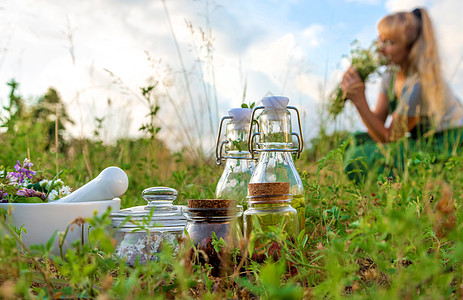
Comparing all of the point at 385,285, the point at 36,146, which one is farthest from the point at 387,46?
the point at 385,285

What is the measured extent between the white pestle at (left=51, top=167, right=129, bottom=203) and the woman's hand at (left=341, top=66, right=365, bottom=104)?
310cm

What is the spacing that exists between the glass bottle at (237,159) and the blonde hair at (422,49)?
3867 mm

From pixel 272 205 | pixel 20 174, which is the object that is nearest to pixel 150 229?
pixel 272 205

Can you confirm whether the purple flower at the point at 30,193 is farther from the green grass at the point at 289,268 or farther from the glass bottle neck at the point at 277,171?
the glass bottle neck at the point at 277,171

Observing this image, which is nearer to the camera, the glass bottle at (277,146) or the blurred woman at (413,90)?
the glass bottle at (277,146)

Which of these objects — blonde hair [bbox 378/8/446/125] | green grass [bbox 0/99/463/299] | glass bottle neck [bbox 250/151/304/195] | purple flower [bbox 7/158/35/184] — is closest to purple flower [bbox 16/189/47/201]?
purple flower [bbox 7/158/35/184]

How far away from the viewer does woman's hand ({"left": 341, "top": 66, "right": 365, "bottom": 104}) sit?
14.0 feet

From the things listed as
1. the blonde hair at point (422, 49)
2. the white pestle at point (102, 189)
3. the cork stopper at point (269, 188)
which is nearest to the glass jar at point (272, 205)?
the cork stopper at point (269, 188)

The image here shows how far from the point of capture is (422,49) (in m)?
5.09

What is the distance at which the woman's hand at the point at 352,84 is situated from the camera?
4262 millimetres

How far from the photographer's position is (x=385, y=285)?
1025 millimetres

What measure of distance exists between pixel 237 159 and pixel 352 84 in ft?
10.4

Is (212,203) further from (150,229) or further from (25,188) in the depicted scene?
(25,188)

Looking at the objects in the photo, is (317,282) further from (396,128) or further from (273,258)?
(396,128)
